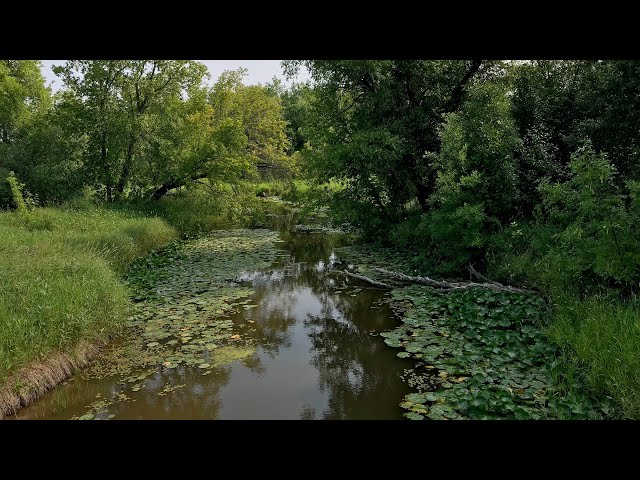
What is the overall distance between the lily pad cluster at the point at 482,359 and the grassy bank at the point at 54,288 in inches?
175

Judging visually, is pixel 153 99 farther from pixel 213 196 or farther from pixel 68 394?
pixel 68 394

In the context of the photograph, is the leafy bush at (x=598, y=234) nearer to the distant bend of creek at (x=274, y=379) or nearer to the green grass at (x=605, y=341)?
the green grass at (x=605, y=341)

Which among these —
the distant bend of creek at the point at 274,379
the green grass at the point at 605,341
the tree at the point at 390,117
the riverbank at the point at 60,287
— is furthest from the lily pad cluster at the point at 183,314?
the green grass at the point at 605,341

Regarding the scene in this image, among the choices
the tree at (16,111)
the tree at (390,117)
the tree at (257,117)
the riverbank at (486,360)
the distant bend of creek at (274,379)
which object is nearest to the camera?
the riverbank at (486,360)

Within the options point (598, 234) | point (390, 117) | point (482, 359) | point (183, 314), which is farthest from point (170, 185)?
point (598, 234)

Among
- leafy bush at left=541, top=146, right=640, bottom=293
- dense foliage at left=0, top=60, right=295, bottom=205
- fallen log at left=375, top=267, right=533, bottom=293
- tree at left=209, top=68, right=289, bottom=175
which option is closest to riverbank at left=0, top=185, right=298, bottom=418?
dense foliage at left=0, top=60, right=295, bottom=205

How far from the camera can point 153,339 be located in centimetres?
672

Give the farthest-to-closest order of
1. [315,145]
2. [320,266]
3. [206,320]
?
[315,145], [320,266], [206,320]

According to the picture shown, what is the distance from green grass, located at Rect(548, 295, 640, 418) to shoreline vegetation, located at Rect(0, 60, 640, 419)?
25 millimetres

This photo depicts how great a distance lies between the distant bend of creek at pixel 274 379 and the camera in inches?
196

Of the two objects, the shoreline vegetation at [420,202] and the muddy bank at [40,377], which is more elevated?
the shoreline vegetation at [420,202]

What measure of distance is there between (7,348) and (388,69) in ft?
36.3

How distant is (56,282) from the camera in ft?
22.7
